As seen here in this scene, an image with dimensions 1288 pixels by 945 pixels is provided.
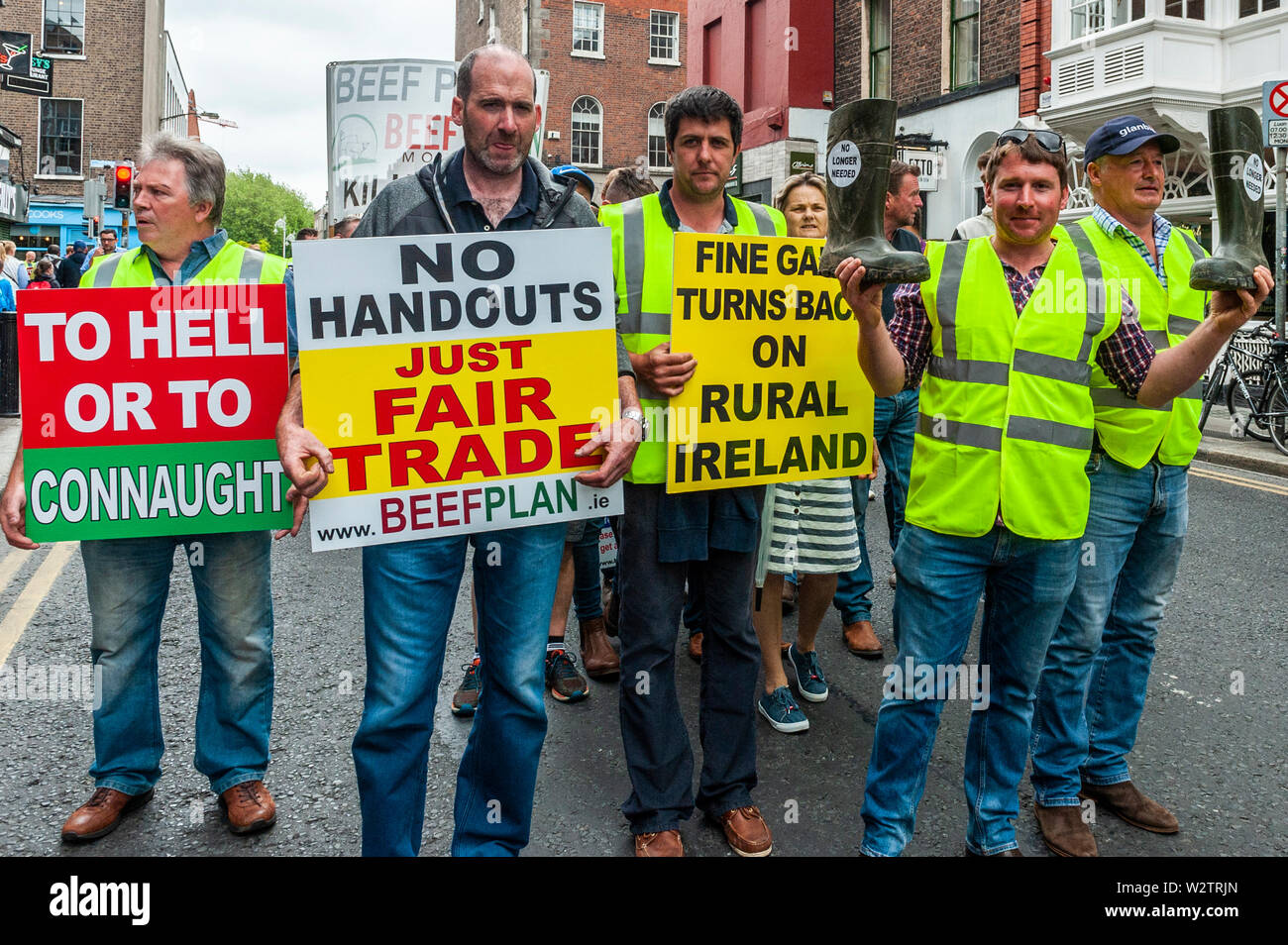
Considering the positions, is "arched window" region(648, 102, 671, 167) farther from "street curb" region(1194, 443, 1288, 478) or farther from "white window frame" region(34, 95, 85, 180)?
"street curb" region(1194, 443, 1288, 478)

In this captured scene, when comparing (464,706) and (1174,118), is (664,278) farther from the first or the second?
(1174,118)

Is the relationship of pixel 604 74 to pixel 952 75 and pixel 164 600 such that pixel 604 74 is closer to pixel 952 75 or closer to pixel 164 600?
pixel 952 75

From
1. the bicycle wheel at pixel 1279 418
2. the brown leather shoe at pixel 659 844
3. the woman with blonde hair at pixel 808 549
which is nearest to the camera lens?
the brown leather shoe at pixel 659 844

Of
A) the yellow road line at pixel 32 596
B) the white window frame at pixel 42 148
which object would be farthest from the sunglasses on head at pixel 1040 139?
the white window frame at pixel 42 148

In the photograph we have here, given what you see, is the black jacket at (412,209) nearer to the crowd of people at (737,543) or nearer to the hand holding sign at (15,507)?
the crowd of people at (737,543)

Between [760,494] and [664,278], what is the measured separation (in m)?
0.75

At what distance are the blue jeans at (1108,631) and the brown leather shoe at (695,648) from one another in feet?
6.40

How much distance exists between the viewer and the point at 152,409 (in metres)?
3.34

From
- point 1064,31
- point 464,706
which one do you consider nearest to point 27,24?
point 1064,31

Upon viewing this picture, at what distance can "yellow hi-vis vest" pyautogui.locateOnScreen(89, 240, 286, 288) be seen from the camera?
3436 millimetres

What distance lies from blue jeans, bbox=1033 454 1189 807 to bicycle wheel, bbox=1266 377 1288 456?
8817 millimetres

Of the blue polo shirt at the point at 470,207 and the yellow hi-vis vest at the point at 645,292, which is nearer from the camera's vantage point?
the blue polo shirt at the point at 470,207

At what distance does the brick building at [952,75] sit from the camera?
1811cm

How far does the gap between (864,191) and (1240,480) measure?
29.5 ft
